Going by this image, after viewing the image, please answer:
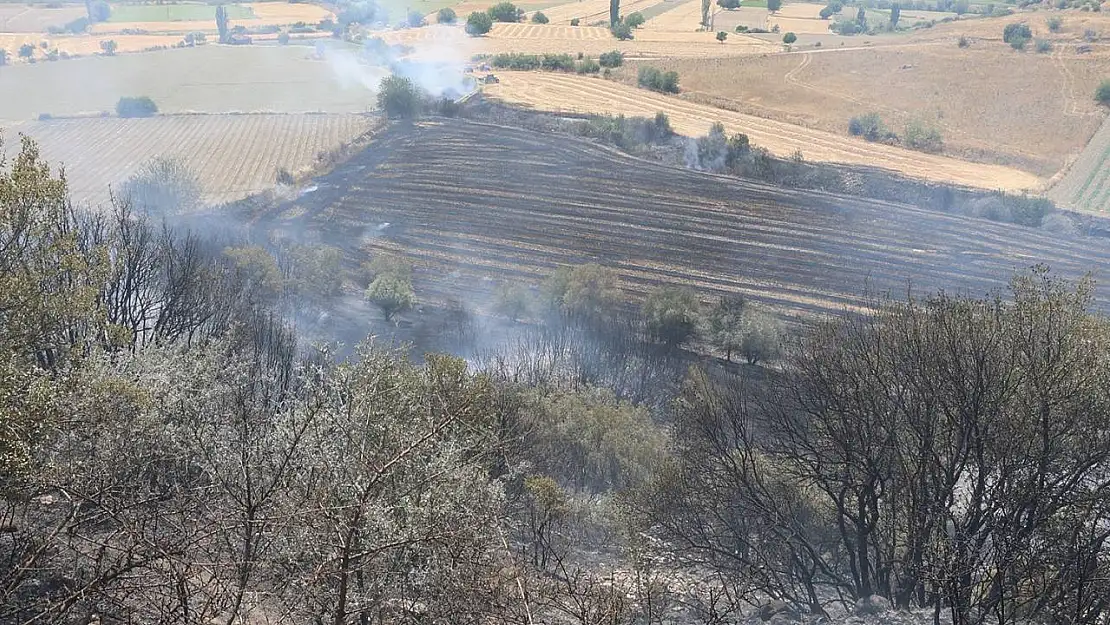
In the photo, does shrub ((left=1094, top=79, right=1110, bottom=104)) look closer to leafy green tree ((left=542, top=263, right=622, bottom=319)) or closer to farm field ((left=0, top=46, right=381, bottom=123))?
leafy green tree ((left=542, top=263, right=622, bottom=319))

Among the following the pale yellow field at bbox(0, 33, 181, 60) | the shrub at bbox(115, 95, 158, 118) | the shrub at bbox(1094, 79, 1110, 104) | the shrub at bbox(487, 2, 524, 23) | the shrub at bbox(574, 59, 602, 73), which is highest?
the shrub at bbox(487, 2, 524, 23)

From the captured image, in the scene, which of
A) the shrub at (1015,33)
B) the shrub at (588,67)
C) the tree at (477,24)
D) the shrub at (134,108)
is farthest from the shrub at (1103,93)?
the shrub at (134,108)

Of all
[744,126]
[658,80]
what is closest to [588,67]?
[658,80]

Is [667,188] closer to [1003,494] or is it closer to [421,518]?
[1003,494]

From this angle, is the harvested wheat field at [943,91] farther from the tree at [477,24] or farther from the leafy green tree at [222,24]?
the leafy green tree at [222,24]

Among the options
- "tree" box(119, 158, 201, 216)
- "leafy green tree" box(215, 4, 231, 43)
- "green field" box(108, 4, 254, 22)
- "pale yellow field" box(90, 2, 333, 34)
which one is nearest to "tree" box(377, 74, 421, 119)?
"tree" box(119, 158, 201, 216)

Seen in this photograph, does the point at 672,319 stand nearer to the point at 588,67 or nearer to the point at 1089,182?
the point at 1089,182

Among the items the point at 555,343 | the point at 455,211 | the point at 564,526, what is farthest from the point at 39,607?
the point at 455,211
